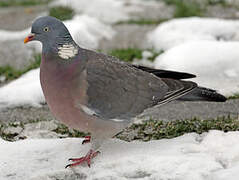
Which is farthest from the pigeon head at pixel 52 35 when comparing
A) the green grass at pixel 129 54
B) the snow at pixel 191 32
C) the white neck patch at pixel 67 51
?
the snow at pixel 191 32

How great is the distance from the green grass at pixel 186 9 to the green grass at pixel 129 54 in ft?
5.08

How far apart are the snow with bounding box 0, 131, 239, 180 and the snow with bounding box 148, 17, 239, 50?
246 cm

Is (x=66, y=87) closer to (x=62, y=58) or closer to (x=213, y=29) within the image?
(x=62, y=58)

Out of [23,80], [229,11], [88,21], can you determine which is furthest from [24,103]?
[229,11]

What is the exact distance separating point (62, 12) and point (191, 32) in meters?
1.93

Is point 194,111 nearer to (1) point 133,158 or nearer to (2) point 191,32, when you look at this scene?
(1) point 133,158

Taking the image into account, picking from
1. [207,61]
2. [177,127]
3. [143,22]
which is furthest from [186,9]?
[177,127]

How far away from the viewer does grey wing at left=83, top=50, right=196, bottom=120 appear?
3.33 metres

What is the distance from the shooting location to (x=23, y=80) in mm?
5070

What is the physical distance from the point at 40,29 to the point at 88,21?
3.40 m

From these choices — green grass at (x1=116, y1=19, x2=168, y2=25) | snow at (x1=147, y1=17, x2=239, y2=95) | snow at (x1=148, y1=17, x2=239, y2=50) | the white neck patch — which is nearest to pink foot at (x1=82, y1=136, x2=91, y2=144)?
the white neck patch

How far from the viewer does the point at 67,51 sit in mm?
3314

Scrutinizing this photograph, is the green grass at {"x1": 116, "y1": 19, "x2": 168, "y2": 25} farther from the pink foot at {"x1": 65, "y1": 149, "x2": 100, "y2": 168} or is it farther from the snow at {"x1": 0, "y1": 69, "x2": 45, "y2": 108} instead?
the pink foot at {"x1": 65, "y1": 149, "x2": 100, "y2": 168}

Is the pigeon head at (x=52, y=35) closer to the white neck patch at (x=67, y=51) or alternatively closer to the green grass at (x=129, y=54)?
the white neck patch at (x=67, y=51)
